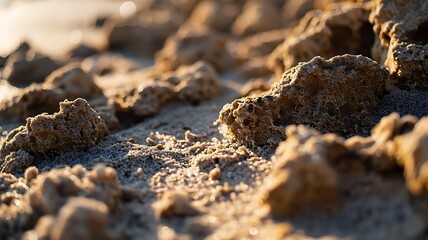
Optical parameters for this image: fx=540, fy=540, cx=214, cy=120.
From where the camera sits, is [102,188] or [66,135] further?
[66,135]

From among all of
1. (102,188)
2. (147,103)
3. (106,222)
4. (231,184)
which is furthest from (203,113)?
(106,222)

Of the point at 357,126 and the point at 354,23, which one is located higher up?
the point at 354,23

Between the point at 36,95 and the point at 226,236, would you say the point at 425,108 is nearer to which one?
the point at 226,236

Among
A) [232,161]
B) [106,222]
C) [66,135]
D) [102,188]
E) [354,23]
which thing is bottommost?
[106,222]

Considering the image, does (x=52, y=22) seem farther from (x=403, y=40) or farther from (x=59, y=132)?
(x=403, y=40)

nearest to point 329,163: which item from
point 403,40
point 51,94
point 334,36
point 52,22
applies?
point 403,40

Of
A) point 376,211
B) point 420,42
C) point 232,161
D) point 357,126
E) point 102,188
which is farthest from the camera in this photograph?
point 420,42

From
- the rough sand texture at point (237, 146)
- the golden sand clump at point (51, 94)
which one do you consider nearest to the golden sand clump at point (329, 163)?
the rough sand texture at point (237, 146)

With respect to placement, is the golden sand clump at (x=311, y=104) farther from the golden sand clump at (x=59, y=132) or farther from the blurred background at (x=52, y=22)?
the blurred background at (x=52, y=22)
